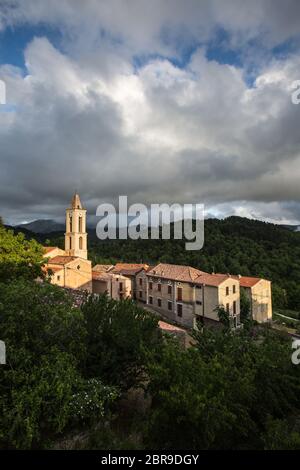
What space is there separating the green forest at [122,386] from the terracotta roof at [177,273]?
22.8 m

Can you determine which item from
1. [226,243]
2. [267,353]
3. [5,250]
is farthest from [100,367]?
[226,243]

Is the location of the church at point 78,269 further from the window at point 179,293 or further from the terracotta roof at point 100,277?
the window at point 179,293

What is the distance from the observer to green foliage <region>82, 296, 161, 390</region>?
11.1 metres

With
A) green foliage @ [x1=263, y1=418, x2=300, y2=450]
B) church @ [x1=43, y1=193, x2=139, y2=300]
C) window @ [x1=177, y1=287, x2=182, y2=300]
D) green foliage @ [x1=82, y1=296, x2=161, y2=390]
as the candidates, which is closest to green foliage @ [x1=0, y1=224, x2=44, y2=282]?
green foliage @ [x1=82, y1=296, x2=161, y2=390]

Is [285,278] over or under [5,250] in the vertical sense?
under

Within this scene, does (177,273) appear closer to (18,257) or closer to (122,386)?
(18,257)

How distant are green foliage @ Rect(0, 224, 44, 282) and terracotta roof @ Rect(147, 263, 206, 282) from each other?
20.8 m

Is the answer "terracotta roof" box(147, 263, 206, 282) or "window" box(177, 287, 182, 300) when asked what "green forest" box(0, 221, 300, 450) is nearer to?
"terracotta roof" box(147, 263, 206, 282)

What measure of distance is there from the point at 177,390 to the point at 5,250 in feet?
46.5

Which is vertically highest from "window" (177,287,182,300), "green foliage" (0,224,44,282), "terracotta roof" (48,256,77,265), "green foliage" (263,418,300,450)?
"green foliage" (0,224,44,282)

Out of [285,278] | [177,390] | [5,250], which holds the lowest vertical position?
[285,278]
